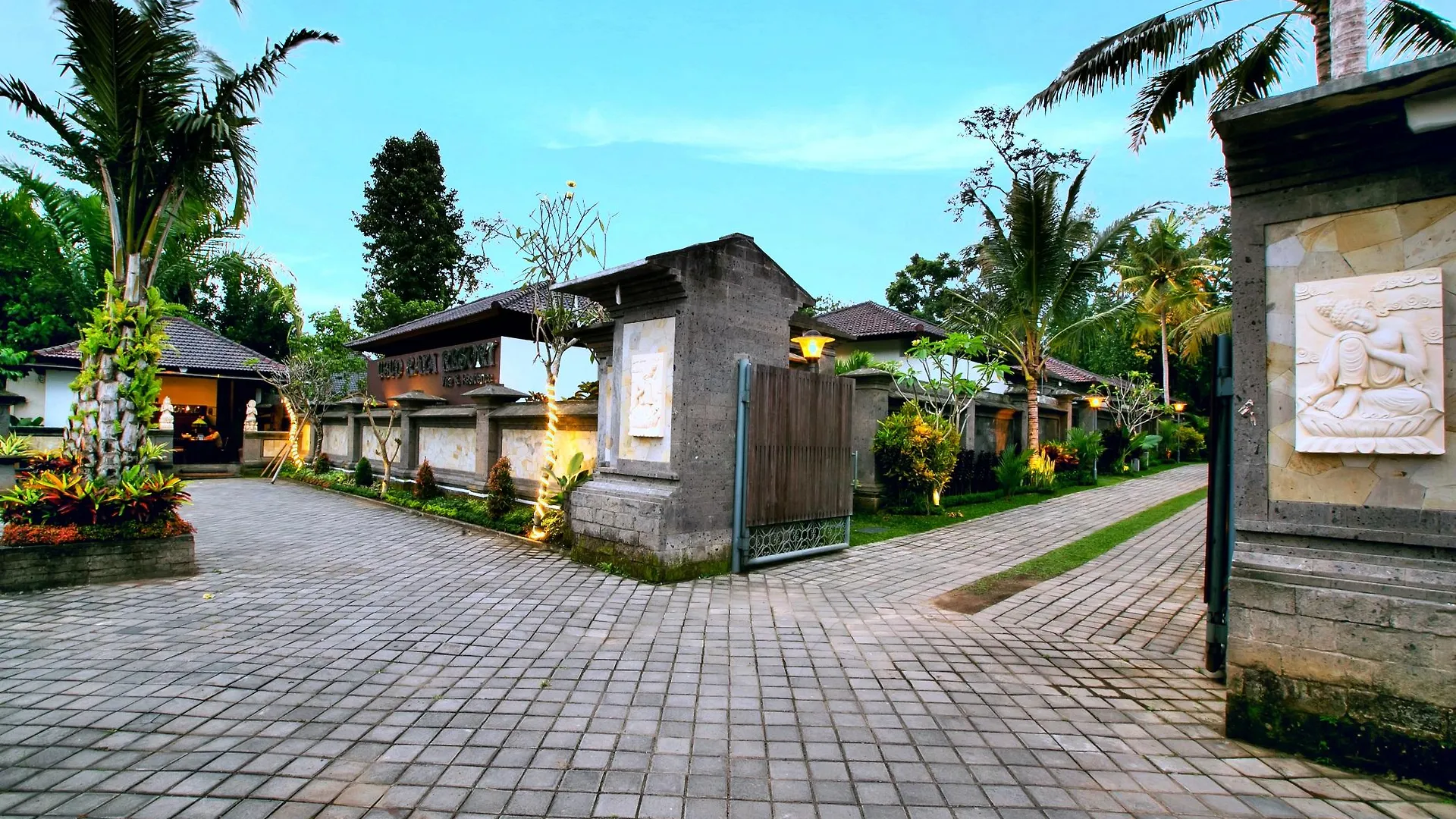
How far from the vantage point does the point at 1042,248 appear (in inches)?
603

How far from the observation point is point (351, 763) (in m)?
2.88

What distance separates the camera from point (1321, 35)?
7.14 meters

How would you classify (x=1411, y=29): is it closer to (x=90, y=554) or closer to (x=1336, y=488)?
(x=1336, y=488)

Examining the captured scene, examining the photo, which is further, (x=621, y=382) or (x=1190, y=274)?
(x=1190, y=274)

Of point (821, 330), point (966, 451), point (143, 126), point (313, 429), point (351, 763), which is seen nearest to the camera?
point (351, 763)

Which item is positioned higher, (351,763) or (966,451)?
(966,451)


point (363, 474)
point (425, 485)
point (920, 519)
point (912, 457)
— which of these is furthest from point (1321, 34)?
point (363, 474)

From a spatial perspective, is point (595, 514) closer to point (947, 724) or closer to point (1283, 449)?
point (947, 724)

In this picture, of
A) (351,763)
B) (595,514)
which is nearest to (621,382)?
(595,514)

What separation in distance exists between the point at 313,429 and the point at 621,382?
51.8 ft

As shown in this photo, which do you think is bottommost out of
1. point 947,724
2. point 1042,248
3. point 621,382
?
point 947,724

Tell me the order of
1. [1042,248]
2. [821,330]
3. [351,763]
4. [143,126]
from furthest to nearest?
[1042,248] → [821,330] → [143,126] → [351,763]

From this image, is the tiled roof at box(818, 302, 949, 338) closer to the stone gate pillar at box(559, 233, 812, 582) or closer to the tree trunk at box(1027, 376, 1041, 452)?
the tree trunk at box(1027, 376, 1041, 452)

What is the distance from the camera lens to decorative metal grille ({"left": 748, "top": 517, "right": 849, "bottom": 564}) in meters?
7.28
